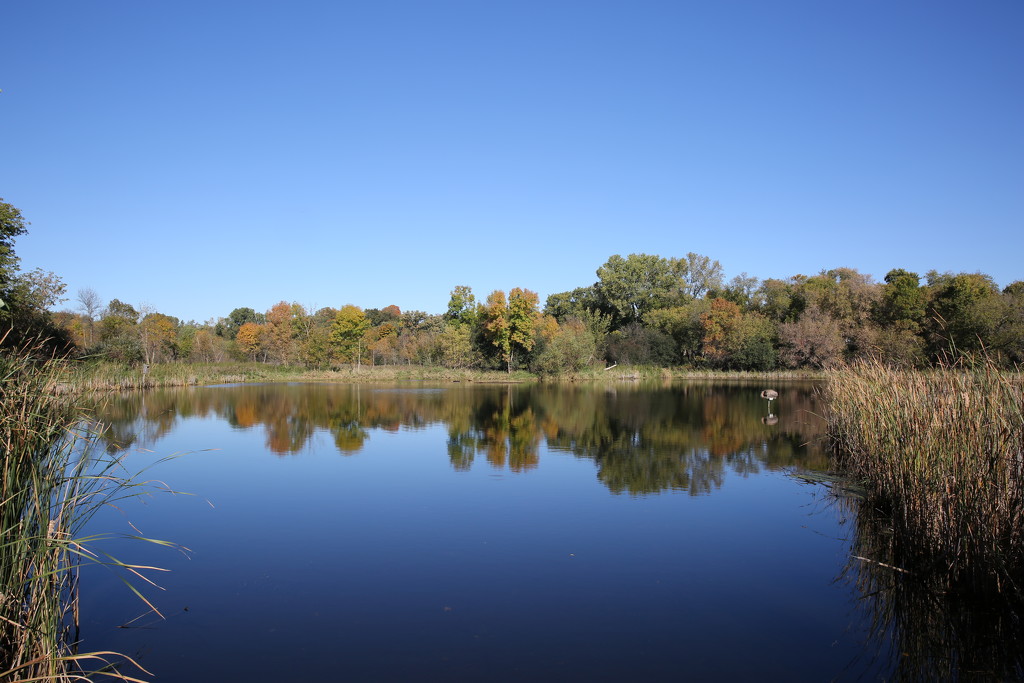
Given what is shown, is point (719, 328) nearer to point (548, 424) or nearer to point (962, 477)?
point (548, 424)

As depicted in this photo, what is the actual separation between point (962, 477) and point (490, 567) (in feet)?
15.2

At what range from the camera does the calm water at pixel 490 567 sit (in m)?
5.02

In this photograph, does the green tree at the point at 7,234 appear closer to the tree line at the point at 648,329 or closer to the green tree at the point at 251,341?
the tree line at the point at 648,329

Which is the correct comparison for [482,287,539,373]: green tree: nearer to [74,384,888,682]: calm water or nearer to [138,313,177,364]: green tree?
[138,313,177,364]: green tree

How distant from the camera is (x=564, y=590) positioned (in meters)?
6.34

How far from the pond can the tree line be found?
2848 centimetres

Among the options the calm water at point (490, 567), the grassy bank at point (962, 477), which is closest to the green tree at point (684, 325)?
the calm water at point (490, 567)

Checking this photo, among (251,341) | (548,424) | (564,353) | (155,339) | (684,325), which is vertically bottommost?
(548,424)

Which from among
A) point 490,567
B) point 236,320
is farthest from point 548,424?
point 236,320

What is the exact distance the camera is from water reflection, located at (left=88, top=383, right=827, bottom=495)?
13.3 m

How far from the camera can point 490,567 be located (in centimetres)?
700

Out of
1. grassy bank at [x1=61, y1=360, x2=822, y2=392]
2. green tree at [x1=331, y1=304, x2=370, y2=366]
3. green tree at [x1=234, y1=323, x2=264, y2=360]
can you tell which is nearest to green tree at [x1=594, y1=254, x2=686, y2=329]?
grassy bank at [x1=61, y1=360, x2=822, y2=392]

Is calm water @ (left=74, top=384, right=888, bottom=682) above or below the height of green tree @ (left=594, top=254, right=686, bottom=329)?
below

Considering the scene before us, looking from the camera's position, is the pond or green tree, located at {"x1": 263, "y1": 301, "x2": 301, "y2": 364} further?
green tree, located at {"x1": 263, "y1": 301, "x2": 301, "y2": 364}
